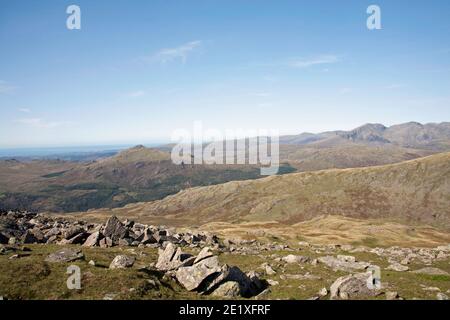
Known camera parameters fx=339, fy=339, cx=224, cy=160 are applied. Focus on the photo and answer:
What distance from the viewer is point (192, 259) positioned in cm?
2908

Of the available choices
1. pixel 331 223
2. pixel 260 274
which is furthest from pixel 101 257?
pixel 331 223

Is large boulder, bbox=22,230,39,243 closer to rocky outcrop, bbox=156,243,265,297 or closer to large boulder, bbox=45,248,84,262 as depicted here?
large boulder, bbox=45,248,84,262

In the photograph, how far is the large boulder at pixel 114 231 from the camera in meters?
46.6

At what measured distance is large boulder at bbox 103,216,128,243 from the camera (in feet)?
153

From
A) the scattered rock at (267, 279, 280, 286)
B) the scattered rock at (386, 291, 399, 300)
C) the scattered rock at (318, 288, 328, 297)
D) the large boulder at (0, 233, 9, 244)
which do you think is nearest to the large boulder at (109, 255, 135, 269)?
the scattered rock at (267, 279, 280, 286)

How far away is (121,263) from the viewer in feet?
94.7

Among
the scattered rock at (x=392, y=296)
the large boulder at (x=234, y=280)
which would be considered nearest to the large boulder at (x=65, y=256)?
the large boulder at (x=234, y=280)

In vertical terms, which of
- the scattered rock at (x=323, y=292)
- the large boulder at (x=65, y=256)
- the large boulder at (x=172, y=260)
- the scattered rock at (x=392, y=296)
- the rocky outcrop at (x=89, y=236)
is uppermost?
the large boulder at (x=65, y=256)

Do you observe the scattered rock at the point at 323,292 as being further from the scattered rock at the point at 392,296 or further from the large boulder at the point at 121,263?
the large boulder at the point at 121,263

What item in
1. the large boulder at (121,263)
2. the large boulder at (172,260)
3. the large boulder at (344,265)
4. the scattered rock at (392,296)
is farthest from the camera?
the large boulder at (344,265)

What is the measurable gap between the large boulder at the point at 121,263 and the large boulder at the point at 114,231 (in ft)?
55.5

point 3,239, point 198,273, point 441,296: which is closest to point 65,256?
point 198,273

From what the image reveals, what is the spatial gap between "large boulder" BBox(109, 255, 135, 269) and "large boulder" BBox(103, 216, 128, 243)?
16925 millimetres
